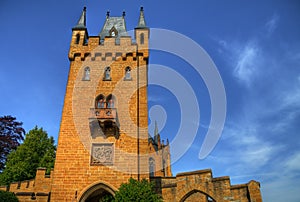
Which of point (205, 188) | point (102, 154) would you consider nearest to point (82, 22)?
point (102, 154)

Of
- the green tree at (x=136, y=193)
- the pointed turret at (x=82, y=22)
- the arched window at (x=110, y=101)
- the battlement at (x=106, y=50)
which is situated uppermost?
the pointed turret at (x=82, y=22)

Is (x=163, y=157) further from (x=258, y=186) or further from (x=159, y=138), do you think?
(x=258, y=186)

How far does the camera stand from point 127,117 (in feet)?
54.6

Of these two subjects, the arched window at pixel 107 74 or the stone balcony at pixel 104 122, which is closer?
the stone balcony at pixel 104 122

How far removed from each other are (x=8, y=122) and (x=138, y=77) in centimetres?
1549

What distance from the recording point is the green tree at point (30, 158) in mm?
25641

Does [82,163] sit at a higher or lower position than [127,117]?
lower

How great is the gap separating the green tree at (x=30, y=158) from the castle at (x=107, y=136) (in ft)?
24.0

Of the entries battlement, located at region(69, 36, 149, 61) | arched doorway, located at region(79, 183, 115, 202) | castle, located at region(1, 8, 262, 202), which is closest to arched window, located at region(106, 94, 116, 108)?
castle, located at region(1, 8, 262, 202)

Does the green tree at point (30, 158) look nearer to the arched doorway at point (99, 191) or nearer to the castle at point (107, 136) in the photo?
the castle at point (107, 136)

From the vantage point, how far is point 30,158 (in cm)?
2739

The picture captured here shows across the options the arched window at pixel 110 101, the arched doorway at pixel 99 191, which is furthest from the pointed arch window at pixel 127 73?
the arched doorway at pixel 99 191

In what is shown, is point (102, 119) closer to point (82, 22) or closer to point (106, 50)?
point (106, 50)

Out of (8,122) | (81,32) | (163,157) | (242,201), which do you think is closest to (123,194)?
(242,201)
